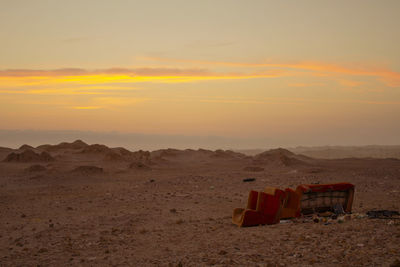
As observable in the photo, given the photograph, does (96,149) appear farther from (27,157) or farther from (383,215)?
(383,215)

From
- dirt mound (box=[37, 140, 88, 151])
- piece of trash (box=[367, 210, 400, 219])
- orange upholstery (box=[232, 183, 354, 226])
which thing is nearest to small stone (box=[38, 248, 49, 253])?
orange upholstery (box=[232, 183, 354, 226])

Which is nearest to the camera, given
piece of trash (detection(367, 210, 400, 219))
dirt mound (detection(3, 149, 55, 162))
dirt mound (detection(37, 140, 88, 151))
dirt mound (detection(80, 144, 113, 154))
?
piece of trash (detection(367, 210, 400, 219))

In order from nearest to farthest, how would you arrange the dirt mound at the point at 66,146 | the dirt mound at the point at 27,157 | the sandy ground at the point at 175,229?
the sandy ground at the point at 175,229
the dirt mound at the point at 27,157
the dirt mound at the point at 66,146

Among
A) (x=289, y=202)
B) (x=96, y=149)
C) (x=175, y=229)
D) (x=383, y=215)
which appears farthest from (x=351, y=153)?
(x=175, y=229)

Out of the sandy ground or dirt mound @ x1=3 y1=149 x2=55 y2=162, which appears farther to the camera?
dirt mound @ x1=3 y1=149 x2=55 y2=162

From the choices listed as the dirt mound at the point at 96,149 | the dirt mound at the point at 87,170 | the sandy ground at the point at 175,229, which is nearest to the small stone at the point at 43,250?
the sandy ground at the point at 175,229

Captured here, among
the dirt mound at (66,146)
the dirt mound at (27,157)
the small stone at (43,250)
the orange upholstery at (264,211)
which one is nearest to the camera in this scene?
the small stone at (43,250)

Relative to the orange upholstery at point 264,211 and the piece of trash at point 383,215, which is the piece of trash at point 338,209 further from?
the orange upholstery at point 264,211

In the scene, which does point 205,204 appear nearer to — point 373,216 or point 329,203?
point 329,203

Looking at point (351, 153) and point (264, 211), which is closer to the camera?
point (264, 211)

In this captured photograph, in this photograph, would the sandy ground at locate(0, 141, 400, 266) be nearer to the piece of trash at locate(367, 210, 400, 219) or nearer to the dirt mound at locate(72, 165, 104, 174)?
the piece of trash at locate(367, 210, 400, 219)

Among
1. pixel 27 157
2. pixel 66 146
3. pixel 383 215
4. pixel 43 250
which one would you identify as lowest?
pixel 43 250

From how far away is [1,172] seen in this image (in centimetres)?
2711

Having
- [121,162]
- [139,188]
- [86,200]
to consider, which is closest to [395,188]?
[139,188]
